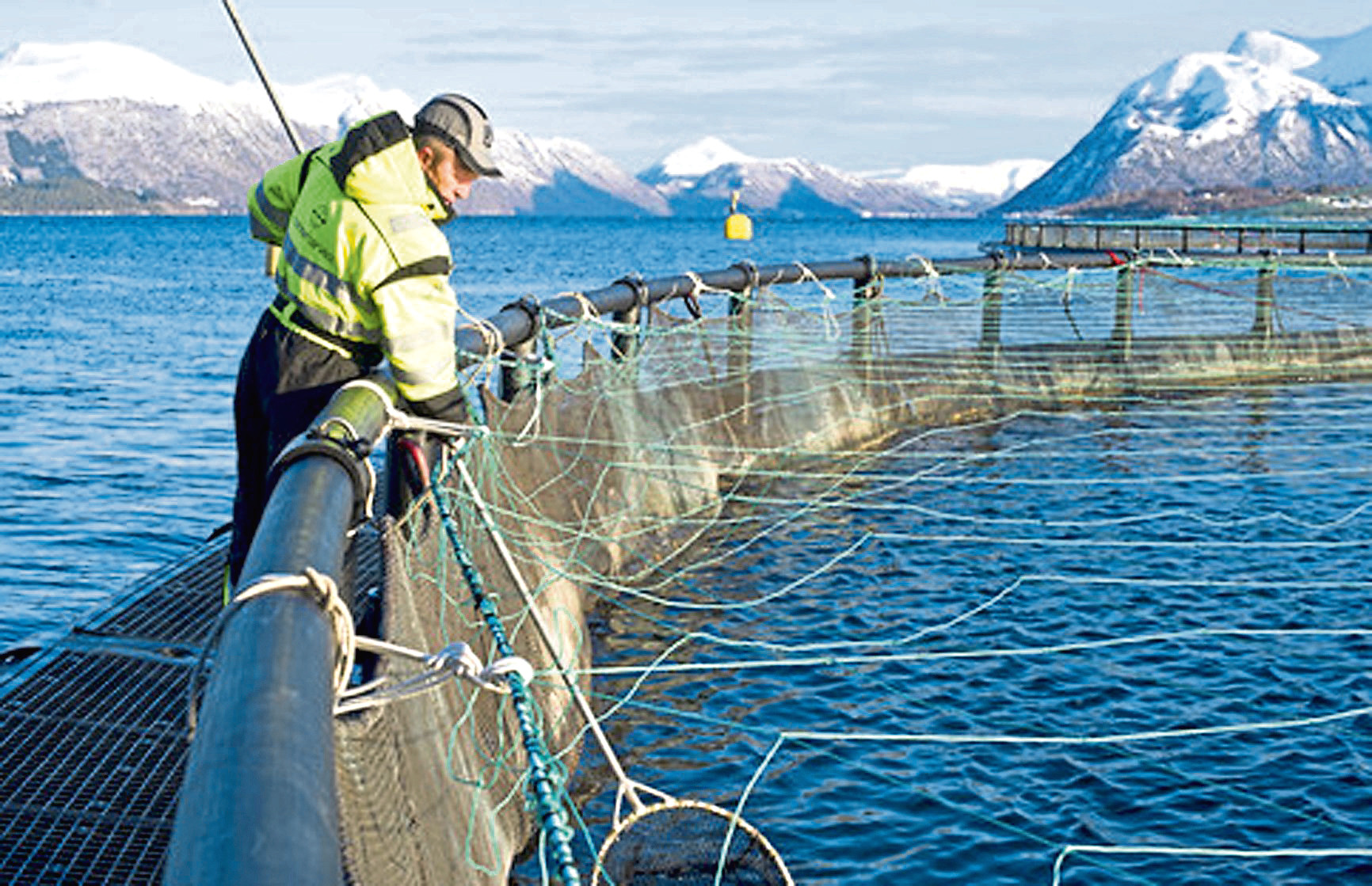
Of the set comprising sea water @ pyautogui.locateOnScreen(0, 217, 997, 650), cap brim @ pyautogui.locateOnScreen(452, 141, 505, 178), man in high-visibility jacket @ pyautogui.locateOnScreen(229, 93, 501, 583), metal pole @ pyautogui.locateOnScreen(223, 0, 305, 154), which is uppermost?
metal pole @ pyautogui.locateOnScreen(223, 0, 305, 154)

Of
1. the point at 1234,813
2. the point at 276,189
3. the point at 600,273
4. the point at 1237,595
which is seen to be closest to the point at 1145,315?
the point at 1237,595

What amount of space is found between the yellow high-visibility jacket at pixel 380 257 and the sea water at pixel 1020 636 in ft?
7.26

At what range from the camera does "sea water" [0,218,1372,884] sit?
747 centimetres

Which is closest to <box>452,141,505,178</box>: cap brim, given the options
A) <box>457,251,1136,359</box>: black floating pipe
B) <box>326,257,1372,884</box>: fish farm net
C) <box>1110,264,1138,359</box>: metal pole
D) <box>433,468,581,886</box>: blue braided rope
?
<box>326,257,1372,884</box>: fish farm net

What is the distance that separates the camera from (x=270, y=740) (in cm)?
204

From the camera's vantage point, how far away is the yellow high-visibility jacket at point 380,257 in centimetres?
532

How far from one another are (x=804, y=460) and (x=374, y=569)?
23.7 feet

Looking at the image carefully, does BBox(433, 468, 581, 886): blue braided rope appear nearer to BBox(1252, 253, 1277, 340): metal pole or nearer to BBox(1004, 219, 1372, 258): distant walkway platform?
BBox(1252, 253, 1277, 340): metal pole

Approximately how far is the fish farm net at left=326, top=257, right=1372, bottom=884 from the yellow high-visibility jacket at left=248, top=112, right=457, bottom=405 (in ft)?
1.43

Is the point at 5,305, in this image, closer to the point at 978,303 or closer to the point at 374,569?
the point at 978,303

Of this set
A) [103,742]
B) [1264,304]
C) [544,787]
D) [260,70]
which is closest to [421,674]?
[544,787]

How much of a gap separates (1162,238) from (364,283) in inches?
2769

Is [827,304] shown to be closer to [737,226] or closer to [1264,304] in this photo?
[1264,304]

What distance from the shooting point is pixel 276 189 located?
20.4 feet
